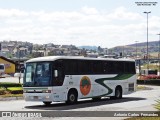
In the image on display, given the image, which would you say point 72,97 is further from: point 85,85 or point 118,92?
point 118,92

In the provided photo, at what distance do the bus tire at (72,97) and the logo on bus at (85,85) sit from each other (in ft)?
2.49

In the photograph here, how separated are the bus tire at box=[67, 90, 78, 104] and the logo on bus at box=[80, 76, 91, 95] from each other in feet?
2.49

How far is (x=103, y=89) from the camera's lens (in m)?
31.1

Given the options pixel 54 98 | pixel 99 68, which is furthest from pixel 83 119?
pixel 99 68

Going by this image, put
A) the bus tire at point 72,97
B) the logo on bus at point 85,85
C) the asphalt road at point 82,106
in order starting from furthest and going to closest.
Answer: the logo on bus at point 85,85, the bus tire at point 72,97, the asphalt road at point 82,106

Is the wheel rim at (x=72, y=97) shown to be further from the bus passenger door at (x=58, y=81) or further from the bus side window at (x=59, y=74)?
the bus side window at (x=59, y=74)

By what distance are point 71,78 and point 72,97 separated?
1.13 metres

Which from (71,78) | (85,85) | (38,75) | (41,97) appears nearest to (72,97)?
(71,78)

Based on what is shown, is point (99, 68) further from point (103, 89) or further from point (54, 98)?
point (54, 98)

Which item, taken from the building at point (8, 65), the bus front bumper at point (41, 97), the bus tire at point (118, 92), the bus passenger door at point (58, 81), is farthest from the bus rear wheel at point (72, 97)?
the building at point (8, 65)

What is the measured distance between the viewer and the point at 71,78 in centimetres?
2758

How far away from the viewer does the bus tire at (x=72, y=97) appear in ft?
89.6

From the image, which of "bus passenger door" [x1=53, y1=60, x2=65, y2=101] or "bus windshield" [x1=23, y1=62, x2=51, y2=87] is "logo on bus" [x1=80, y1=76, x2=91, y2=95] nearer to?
"bus passenger door" [x1=53, y1=60, x2=65, y2=101]

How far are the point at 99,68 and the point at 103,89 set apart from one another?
4.77 ft
